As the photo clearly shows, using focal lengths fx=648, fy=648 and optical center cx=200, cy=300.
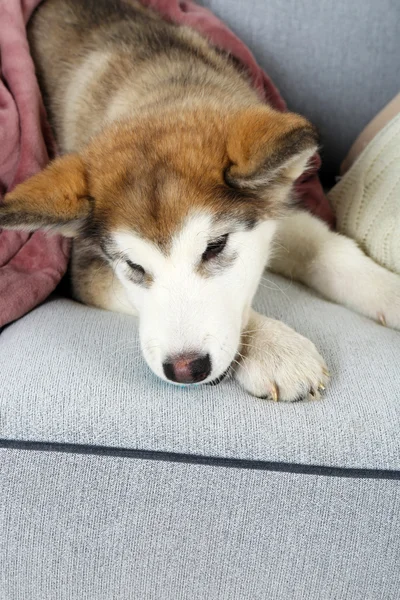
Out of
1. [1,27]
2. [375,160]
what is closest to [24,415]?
[375,160]

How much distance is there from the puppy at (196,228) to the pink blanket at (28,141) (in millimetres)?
114

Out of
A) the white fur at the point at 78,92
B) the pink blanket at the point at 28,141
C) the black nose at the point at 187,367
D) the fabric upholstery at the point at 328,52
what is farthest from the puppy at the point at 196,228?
the fabric upholstery at the point at 328,52

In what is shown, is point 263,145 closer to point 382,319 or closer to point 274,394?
point 274,394

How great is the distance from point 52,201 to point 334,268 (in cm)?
85

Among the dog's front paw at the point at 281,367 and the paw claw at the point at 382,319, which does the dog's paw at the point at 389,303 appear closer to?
the paw claw at the point at 382,319

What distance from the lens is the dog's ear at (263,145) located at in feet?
4.33

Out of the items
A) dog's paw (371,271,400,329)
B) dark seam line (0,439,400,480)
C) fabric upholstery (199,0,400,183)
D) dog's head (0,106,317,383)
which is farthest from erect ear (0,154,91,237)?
fabric upholstery (199,0,400,183)

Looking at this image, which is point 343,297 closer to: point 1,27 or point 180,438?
point 180,438

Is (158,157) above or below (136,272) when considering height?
above

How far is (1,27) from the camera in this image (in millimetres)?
2203

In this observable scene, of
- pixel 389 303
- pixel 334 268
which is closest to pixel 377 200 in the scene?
pixel 334 268

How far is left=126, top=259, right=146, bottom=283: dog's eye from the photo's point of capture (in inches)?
A: 59.9

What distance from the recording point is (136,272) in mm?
1547

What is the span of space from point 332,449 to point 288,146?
61cm
